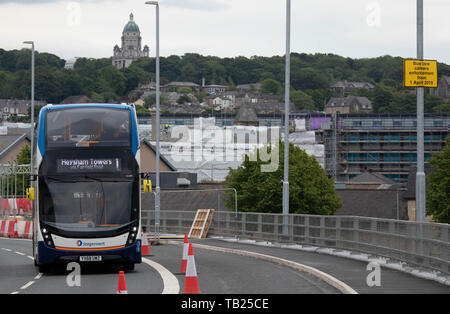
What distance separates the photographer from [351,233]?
26.0m

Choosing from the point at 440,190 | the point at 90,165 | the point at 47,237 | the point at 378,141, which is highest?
the point at 90,165

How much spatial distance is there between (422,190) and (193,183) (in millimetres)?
76665

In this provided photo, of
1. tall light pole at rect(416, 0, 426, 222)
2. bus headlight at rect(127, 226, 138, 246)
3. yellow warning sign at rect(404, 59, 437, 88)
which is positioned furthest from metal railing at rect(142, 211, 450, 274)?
bus headlight at rect(127, 226, 138, 246)

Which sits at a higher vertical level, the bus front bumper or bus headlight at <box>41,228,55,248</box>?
bus headlight at <box>41,228,55,248</box>

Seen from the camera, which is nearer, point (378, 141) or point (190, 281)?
point (190, 281)

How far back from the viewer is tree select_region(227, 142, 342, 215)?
8406cm

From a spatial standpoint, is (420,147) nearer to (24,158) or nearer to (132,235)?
(132,235)

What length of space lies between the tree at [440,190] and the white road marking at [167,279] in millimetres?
56776

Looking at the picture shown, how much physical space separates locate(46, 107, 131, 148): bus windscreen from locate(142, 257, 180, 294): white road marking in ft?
9.93

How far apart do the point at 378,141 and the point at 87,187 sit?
15262 cm

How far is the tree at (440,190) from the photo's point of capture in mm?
78875

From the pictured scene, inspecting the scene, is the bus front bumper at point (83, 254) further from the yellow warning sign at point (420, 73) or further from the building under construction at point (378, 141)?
the building under construction at point (378, 141)

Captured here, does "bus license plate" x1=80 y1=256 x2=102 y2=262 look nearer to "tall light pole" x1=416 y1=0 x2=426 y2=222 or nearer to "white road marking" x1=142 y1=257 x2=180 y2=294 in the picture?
"white road marking" x1=142 y1=257 x2=180 y2=294

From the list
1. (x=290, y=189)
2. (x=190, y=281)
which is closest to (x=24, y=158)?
(x=290, y=189)
